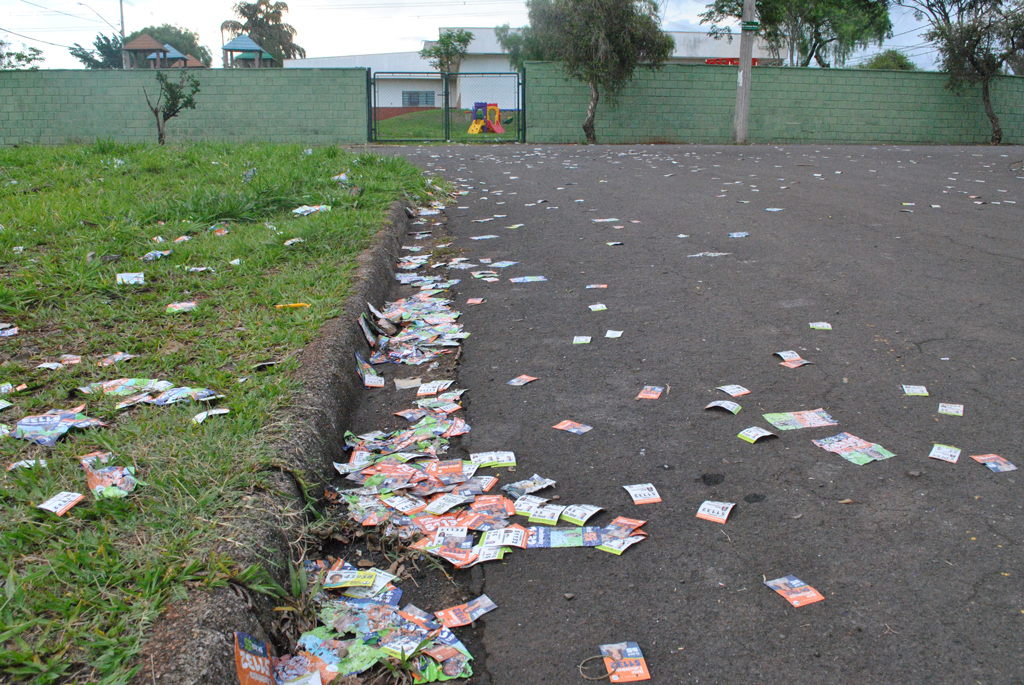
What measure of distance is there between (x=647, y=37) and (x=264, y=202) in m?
14.0

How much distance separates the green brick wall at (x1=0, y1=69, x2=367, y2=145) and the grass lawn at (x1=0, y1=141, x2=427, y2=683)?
11514mm

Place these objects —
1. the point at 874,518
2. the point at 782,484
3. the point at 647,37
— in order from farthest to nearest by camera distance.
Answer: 1. the point at 647,37
2. the point at 782,484
3. the point at 874,518

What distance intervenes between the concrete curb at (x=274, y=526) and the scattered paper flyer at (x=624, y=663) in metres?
0.79

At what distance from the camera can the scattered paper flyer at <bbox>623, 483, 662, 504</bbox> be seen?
240cm

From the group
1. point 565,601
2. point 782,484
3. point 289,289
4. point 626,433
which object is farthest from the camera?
point 289,289

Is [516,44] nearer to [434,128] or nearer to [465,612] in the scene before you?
[434,128]

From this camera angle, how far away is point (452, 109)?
23.5m

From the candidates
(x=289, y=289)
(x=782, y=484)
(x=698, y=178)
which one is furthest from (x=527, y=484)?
(x=698, y=178)

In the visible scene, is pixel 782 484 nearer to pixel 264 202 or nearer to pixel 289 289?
pixel 289 289

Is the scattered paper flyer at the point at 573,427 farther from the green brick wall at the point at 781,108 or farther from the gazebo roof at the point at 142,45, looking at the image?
the gazebo roof at the point at 142,45

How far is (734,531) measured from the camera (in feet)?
7.28

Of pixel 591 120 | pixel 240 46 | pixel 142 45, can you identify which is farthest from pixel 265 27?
pixel 591 120

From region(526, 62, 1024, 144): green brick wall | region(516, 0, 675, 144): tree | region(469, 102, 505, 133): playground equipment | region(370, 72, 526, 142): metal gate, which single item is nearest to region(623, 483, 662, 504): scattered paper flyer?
region(516, 0, 675, 144): tree

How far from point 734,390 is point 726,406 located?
7.5 inches
